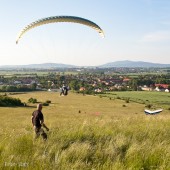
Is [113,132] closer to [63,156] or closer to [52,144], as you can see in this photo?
[52,144]

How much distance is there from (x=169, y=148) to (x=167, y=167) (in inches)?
46.9

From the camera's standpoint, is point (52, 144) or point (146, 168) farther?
point (52, 144)

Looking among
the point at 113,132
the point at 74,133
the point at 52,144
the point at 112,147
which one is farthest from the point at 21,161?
the point at 113,132

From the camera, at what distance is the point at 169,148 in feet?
21.1

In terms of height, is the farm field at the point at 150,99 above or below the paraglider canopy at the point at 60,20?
below

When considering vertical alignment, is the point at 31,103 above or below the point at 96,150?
below

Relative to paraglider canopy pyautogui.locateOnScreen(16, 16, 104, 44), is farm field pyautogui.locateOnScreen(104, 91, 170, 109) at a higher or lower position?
lower

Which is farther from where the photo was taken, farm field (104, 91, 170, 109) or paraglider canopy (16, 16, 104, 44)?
farm field (104, 91, 170, 109)

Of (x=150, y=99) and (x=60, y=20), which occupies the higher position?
(x=60, y=20)

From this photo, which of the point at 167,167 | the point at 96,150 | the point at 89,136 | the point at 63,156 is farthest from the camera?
the point at 89,136

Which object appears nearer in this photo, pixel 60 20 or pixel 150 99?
pixel 60 20

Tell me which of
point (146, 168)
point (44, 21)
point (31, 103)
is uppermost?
point (44, 21)

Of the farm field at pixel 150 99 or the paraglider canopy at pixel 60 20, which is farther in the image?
the farm field at pixel 150 99

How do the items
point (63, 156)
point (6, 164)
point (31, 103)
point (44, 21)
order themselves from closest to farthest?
point (6, 164) → point (63, 156) → point (44, 21) → point (31, 103)
